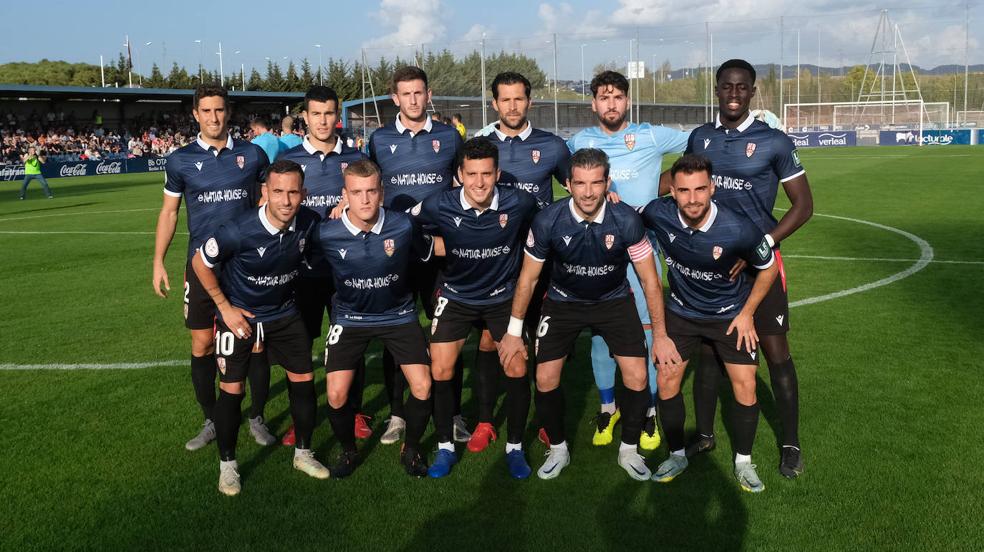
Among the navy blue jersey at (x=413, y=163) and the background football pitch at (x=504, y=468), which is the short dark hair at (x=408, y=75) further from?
the background football pitch at (x=504, y=468)

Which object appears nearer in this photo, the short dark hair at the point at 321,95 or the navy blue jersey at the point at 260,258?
the navy blue jersey at the point at 260,258

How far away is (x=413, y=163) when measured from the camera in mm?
5566

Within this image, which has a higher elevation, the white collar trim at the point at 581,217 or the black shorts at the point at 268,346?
the white collar trim at the point at 581,217

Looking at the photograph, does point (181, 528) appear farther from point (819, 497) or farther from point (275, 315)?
point (819, 497)

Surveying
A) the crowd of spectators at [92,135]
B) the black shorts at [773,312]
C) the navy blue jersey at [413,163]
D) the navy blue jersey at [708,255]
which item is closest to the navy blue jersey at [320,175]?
the navy blue jersey at [413,163]

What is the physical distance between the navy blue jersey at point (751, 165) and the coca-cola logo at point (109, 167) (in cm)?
3874

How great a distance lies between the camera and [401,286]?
16.4 feet

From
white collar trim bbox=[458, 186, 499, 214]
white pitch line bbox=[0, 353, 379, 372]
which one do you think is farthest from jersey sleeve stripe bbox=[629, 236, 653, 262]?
white pitch line bbox=[0, 353, 379, 372]

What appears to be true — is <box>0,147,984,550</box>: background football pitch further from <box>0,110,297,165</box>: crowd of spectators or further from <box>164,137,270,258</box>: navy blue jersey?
<box>0,110,297,165</box>: crowd of spectators

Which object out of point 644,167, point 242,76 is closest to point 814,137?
point 644,167

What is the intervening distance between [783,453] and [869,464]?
A: 49 cm

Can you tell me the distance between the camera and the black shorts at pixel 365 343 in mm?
4934

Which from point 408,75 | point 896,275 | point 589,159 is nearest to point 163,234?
point 408,75

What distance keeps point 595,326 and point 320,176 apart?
6.90ft
